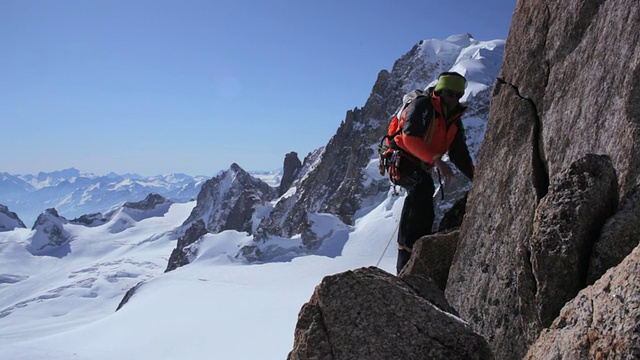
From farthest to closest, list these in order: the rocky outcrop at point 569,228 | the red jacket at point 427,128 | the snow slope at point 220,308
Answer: the snow slope at point 220,308 → the red jacket at point 427,128 → the rocky outcrop at point 569,228

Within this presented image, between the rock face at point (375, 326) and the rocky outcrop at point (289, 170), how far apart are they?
164017mm

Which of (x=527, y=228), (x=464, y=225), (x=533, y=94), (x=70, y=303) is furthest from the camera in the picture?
(x=70, y=303)

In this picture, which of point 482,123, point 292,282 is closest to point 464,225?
point 292,282

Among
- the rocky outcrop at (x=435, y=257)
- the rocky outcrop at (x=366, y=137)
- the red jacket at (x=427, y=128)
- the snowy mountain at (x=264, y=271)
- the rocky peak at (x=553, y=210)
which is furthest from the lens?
the rocky outcrop at (x=366, y=137)

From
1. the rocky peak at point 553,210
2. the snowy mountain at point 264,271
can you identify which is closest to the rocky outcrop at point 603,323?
the rocky peak at point 553,210

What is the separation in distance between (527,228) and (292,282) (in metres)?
43.5

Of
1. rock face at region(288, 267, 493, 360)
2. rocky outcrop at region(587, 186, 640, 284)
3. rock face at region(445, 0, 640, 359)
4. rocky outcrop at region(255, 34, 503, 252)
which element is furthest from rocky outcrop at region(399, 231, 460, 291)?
rocky outcrop at region(255, 34, 503, 252)

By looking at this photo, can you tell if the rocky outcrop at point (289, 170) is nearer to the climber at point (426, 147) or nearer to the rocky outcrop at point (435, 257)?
the climber at point (426, 147)

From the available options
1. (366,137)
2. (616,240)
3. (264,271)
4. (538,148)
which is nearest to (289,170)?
(366,137)

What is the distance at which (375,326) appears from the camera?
12.7 ft

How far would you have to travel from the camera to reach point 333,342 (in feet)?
12.7

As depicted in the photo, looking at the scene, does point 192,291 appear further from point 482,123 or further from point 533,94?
point 533,94

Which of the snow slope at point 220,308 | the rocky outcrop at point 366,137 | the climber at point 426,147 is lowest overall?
the snow slope at point 220,308

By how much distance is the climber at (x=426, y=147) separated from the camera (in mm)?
6379
